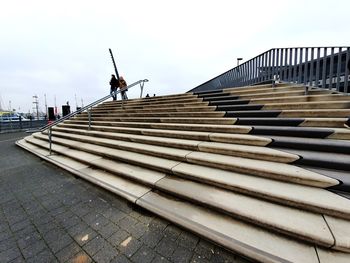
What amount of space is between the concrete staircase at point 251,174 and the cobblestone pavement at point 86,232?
154mm

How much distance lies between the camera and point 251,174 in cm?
247

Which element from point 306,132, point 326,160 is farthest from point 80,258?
point 306,132

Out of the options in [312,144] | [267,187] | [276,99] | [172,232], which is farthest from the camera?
[276,99]

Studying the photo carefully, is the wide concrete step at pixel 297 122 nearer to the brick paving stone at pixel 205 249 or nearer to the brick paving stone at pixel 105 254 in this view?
the brick paving stone at pixel 205 249

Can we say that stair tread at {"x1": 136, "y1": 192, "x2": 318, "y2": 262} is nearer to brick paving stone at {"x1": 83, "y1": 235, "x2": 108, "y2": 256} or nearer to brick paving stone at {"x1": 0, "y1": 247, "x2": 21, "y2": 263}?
brick paving stone at {"x1": 83, "y1": 235, "x2": 108, "y2": 256}

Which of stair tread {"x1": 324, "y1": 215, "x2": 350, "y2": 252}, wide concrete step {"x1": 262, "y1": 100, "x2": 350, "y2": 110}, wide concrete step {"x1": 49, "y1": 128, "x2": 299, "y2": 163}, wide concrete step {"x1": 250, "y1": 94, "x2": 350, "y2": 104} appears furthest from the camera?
wide concrete step {"x1": 250, "y1": 94, "x2": 350, "y2": 104}

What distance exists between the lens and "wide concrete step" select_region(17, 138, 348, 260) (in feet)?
5.21

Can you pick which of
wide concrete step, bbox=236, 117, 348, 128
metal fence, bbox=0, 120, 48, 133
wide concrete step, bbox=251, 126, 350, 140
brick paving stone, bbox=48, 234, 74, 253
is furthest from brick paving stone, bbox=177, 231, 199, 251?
metal fence, bbox=0, 120, 48, 133

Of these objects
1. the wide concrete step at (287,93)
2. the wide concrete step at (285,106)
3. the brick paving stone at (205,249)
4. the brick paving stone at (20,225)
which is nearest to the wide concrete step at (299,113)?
the wide concrete step at (285,106)

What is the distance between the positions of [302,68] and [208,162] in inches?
204

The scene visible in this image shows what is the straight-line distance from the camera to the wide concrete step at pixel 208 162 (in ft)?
6.97

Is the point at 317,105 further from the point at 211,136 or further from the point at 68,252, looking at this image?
the point at 68,252

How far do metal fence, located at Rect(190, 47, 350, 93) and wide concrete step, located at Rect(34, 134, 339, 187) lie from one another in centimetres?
387

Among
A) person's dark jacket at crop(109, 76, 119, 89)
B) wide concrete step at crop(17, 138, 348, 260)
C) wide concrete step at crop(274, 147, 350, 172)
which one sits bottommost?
wide concrete step at crop(17, 138, 348, 260)
